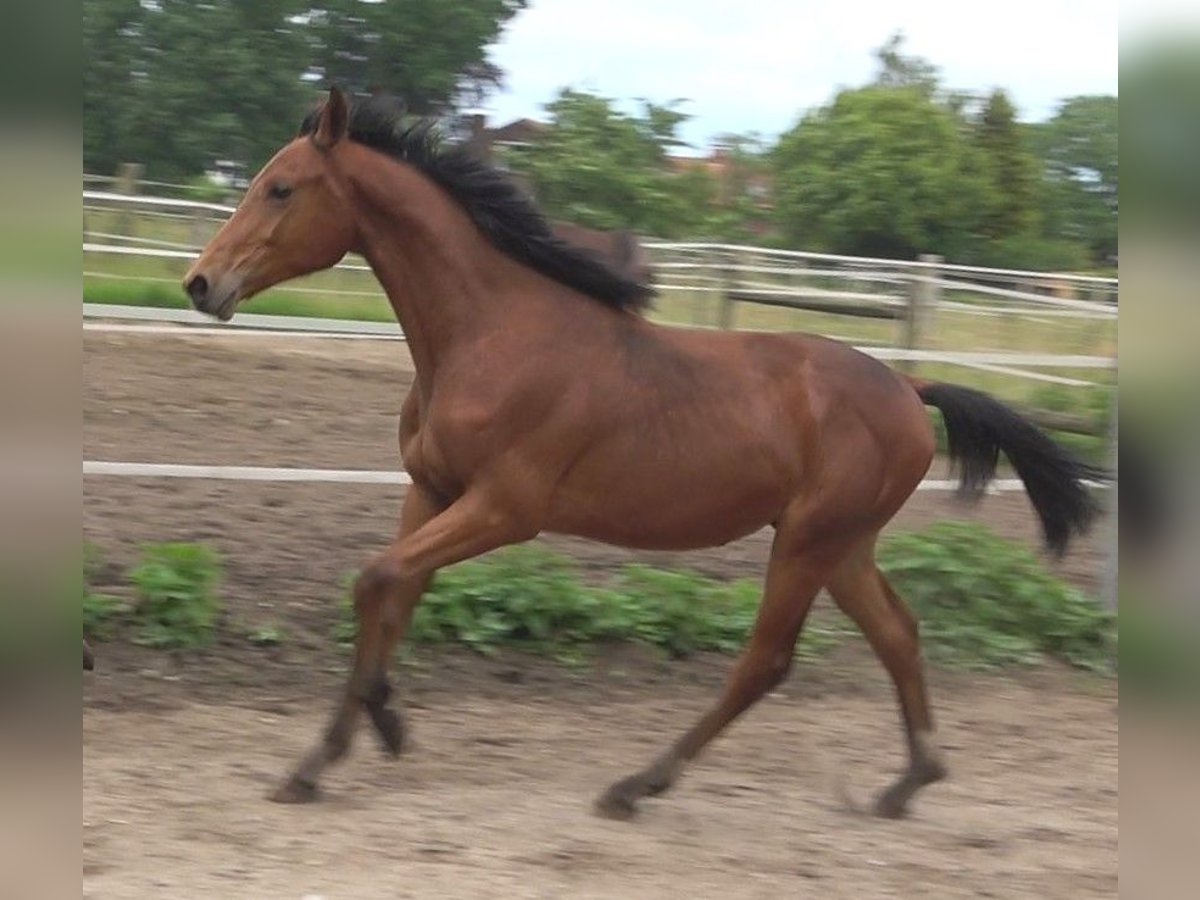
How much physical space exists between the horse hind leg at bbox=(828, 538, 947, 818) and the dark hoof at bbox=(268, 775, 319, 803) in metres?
1.72

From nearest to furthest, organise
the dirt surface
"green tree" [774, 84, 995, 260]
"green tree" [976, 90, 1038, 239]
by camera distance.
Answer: the dirt surface → "green tree" [774, 84, 995, 260] → "green tree" [976, 90, 1038, 239]

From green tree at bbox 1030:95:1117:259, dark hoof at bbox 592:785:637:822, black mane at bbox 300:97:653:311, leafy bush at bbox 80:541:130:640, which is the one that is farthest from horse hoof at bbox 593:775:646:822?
green tree at bbox 1030:95:1117:259

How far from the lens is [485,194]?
15.4ft

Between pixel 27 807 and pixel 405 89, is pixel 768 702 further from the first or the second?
pixel 405 89

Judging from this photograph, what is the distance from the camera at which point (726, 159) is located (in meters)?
39.2

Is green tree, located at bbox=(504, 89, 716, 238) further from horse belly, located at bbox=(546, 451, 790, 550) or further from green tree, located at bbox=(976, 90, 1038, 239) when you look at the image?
horse belly, located at bbox=(546, 451, 790, 550)

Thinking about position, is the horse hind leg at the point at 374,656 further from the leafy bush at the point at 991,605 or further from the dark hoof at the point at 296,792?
the leafy bush at the point at 991,605

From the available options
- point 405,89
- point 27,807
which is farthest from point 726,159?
point 27,807

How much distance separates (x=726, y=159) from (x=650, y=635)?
3406 centimetres

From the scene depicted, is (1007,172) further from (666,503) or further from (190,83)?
(666,503)

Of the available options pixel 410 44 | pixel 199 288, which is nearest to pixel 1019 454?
pixel 199 288

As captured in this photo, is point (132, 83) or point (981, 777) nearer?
point (981, 777)

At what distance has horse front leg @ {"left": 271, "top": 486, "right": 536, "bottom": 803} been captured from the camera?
169 inches

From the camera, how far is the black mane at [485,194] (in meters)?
4.66
